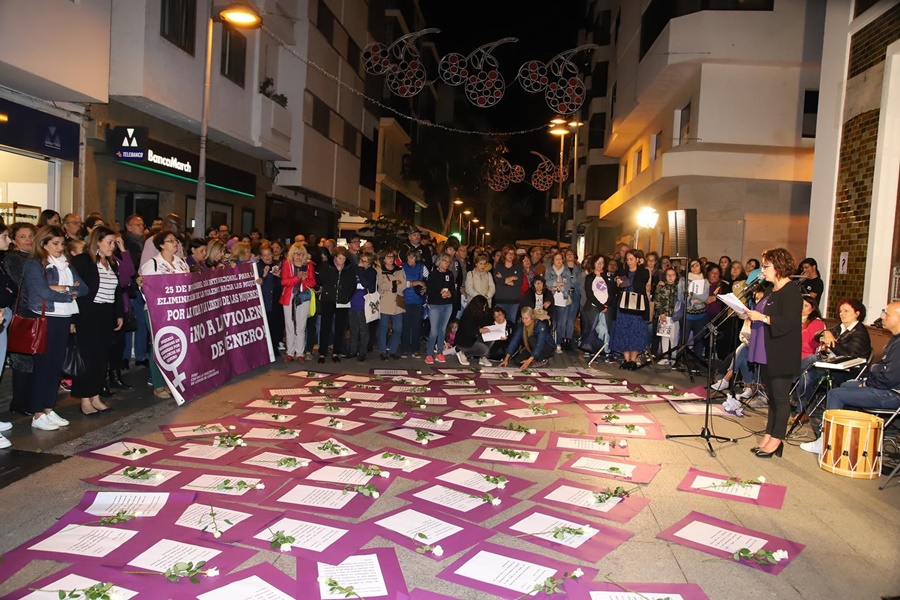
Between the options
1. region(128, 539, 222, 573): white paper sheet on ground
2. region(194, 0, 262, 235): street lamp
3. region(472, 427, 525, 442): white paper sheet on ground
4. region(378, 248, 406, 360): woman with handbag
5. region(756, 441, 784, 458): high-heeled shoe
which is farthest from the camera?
region(378, 248, 406, 360): woman with handbag

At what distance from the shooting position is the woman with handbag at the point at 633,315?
40.4 ft

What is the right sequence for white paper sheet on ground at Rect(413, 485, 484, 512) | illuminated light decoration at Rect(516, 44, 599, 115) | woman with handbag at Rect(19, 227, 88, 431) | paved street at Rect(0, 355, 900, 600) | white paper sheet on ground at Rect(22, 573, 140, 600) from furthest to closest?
illuminated light decoration at Rect(516, 44, 599, 115) → woman with handbag at Rect(19, 227, 88, 431) → white paper sheet on ground at Rect(413, 485, 484, 512) → paved street at Rect(0, 355, 900, 600) → white paper sheet on ground at Rect(22, 573, 140, 600)

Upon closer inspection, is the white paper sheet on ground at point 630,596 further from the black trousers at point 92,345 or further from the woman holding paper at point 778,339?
the black trousers at point 92,345

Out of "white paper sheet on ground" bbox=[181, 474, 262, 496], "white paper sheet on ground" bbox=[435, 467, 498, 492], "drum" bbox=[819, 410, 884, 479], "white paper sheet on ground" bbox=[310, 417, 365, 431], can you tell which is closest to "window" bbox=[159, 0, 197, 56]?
"white paper sheet on ground" bbox=[310, 417, 365, 431]

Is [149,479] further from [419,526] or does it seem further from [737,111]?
[737,111]

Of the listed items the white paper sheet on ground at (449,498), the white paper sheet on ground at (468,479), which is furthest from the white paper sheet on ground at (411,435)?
the white paper sheet on ground at (449,498)

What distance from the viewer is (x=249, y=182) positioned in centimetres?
2053

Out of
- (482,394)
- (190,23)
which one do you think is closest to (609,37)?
(190,23)

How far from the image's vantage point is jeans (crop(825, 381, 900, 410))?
6660 millimetres

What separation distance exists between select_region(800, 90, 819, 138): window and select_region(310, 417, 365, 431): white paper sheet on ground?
53.7ft

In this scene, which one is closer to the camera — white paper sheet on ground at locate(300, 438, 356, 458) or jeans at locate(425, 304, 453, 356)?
white paper sheet on ground at locate(300, 438, 356, 458)

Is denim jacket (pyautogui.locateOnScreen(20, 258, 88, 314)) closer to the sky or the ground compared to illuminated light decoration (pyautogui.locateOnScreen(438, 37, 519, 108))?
closer to the ground

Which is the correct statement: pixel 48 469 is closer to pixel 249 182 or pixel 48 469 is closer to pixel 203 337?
pixel 203 337

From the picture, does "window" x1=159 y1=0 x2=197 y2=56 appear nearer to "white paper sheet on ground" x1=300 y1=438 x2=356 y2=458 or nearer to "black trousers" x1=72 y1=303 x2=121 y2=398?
"black trousers" x1=72 y1=303 x2=121 y2=398
